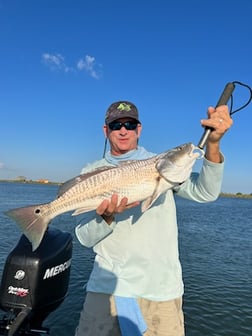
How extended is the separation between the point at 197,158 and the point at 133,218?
1042mm

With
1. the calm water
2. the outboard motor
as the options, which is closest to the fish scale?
the outboard motor

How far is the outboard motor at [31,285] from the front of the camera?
481cm

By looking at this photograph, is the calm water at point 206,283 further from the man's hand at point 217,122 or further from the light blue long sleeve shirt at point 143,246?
the man's hand at point 217,122

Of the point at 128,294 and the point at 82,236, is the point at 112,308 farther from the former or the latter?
the point at 82,236

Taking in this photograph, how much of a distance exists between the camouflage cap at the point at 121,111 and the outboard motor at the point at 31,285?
94.0 inches

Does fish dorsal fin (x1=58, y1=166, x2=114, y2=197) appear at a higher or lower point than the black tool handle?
lower

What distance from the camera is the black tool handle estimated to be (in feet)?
12.0

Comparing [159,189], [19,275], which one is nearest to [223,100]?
[159,189]

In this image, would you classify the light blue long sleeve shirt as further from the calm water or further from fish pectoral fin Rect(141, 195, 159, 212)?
the calm water

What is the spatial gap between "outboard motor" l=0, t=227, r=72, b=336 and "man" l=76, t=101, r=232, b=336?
118cm

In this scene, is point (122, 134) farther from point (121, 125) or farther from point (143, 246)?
point (143, 246)

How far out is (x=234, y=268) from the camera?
55.1ft

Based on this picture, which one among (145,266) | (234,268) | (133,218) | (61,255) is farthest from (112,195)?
(234,268)

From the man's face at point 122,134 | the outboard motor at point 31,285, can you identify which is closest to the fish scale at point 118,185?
the man's face at point 122,134
